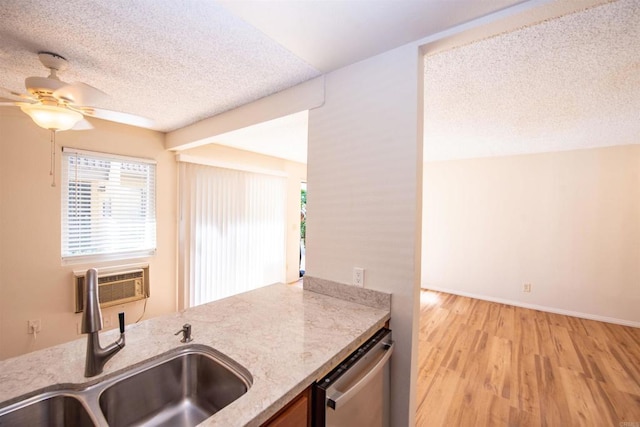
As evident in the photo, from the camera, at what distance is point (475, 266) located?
4.32 metres

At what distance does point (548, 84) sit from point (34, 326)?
477cm

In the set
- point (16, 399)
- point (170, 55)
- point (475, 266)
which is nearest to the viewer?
point (16, 399)

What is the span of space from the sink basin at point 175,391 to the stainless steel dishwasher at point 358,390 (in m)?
0.29

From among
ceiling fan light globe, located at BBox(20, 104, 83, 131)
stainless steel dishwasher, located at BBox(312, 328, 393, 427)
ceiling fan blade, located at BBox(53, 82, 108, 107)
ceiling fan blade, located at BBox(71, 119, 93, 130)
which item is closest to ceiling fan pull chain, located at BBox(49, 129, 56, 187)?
ceiling fan blade, located at BBox(71, 119, 93, 130)

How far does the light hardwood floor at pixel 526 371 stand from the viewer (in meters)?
1.85

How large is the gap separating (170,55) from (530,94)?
2635 millimetres

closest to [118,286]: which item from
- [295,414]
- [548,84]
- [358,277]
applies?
[358,277]

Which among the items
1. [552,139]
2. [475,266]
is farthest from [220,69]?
[475,266]

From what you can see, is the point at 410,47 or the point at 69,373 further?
the point at 410,47

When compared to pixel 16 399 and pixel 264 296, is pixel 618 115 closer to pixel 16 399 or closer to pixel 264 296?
pixel 264 296

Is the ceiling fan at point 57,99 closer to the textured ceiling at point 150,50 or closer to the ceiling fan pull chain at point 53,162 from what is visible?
the textured ceiling at point 150,50

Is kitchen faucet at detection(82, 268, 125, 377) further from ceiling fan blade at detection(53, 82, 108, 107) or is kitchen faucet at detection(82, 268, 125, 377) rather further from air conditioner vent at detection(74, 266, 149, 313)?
air conditioner vent at detection(74, 266, 149, 313)

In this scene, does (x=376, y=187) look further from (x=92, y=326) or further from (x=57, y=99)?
(x=57, y=99)

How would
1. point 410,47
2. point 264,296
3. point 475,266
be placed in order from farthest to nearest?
1. point 475,266
2. point 264,296
3. point 410,47
